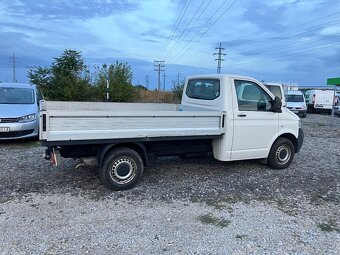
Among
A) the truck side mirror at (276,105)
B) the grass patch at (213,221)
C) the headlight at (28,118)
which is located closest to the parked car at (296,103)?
the truck side mirror at (276,105)

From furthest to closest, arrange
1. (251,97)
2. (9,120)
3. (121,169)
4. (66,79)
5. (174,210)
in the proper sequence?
(66,79), (9,120), (251,97), (121,169), (174,210)

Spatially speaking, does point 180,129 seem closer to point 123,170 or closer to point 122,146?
point 122,146

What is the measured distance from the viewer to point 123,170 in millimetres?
5266

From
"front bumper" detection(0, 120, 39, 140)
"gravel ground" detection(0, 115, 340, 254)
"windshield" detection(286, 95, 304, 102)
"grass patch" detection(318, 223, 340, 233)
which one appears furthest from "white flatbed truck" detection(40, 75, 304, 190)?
"windshield" detection(286, 95, 304, 102)

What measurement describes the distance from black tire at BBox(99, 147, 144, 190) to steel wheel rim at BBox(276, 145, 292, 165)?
316cm

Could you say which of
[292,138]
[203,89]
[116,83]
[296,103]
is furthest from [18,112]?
[296,103]

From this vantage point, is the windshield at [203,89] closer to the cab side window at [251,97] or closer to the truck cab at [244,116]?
the truck cab at [244,116]

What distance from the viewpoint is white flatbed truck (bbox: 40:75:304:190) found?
472 centimetres

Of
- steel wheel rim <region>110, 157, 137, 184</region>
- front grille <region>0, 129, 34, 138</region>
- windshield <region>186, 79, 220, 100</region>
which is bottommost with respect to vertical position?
steel wheel rim <region>110, 157, 137, 184</region>

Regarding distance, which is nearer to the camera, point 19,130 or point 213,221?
point 213,221

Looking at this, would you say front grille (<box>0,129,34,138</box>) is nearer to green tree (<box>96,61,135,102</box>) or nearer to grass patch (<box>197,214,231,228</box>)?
grass patch (<box>197,214,231,228</box>)

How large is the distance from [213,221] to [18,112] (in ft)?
22.0

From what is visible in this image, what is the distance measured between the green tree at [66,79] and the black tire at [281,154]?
1430 cm

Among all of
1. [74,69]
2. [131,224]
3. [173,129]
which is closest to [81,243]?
[131,224]
